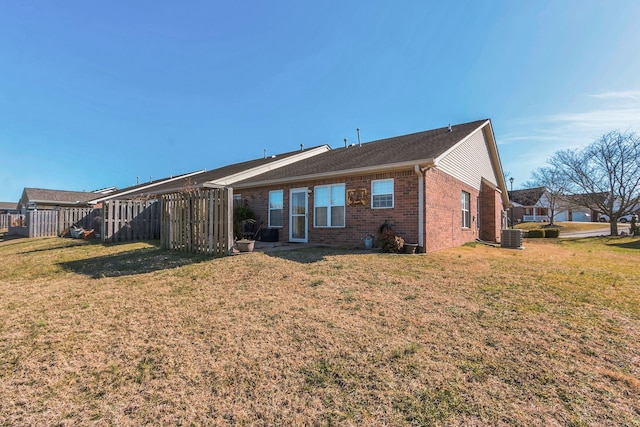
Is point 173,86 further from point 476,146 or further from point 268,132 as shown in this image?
point 476,146

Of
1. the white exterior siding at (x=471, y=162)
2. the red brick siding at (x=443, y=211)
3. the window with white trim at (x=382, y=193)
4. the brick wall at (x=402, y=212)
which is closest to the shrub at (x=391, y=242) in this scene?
the brick wall at (x=402, y=212)

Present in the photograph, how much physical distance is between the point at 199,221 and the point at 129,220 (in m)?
6.49

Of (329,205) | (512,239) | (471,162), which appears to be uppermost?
(471,162)

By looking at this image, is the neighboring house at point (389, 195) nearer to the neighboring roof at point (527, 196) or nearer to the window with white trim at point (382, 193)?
the window with white trim at point (382, 193)

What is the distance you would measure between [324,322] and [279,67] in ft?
50.5

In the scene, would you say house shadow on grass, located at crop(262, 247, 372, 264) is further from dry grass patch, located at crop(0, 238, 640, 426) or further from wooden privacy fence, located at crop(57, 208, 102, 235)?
wooden privacy fence, located at crop(57, 208, 102, 235)

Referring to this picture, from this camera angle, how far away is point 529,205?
4778 cm

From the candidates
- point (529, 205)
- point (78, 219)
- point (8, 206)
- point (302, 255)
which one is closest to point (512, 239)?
point (302, 255)

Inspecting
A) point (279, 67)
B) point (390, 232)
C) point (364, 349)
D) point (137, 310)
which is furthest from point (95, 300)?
point (279, 67)

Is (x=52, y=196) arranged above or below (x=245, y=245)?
above

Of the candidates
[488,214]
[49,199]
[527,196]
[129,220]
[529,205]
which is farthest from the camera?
[527,196]

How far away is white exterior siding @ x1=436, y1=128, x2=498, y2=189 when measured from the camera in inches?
454

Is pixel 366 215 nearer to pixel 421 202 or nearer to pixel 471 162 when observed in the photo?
pixel 421 202

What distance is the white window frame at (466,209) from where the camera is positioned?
13.4 meters
